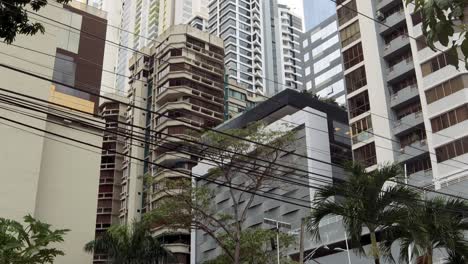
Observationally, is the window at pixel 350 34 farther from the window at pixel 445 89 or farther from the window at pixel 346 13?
the window at pixel 445 89

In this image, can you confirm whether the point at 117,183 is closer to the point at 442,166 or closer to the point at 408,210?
the point at 442,166

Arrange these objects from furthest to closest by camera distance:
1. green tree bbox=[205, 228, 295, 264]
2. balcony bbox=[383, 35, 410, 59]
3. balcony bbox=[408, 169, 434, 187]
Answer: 1. balcony bbox=[383, 35, 410, 59]
2. balcony bbox=[408, 169, 434, 187]
3. green tree bbox=[205, 228, 295, 264]

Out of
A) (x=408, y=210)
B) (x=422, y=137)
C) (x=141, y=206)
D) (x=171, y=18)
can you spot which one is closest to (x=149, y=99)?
(x=141, y=206)

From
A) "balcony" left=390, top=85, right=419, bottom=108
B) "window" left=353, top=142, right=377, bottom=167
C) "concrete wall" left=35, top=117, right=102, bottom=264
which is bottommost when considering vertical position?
"concrete wall" left=35, top=117, right=102, bottom=264

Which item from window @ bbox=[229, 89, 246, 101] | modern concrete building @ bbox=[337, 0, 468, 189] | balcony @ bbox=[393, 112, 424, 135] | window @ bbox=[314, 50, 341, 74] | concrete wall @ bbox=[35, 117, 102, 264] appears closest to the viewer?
modern concrete building @ bbox=[337, 0, 468, 189]

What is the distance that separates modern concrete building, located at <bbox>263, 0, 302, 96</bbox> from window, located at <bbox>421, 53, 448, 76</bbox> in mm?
73093

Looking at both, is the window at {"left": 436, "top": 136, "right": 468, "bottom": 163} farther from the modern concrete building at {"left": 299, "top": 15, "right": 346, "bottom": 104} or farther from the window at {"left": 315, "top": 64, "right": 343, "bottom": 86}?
the window at {"left": 315, "top": 64, "right": 343, "bottom": 86}

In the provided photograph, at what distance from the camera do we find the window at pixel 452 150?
127 feet

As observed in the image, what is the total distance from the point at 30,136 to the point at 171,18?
84921 mm

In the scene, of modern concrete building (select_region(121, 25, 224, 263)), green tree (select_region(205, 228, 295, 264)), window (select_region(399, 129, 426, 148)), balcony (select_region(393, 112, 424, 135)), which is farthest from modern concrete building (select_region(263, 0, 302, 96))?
green tree (select_region(205, 228, 295, 264))

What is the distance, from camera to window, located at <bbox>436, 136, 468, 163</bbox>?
1528 inches

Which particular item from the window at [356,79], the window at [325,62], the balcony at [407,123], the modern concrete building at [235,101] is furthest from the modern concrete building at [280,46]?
the balcony at [407,123]

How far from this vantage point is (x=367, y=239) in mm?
37969

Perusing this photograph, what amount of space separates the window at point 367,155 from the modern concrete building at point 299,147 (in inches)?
137
